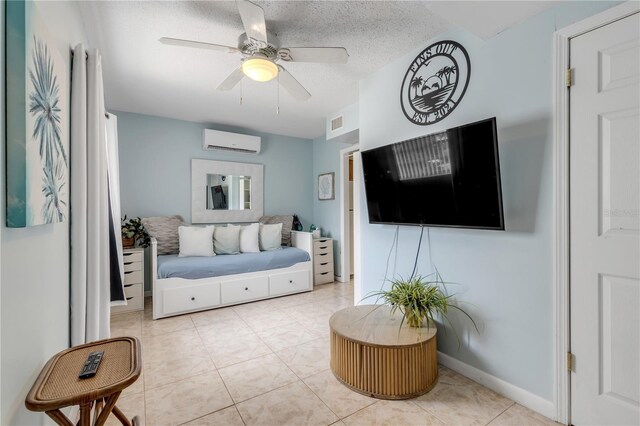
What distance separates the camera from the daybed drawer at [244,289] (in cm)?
344

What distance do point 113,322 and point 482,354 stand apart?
3.38 m

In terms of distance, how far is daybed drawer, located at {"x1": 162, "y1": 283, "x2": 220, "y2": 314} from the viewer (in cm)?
313

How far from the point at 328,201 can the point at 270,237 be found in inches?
47.6

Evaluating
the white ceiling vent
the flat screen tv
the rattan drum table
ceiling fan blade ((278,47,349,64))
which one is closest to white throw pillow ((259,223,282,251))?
the white ceiling vent

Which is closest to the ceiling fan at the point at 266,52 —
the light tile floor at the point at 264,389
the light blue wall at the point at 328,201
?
the light tile floor at the point at 264,389

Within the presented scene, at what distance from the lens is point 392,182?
90.4 inches

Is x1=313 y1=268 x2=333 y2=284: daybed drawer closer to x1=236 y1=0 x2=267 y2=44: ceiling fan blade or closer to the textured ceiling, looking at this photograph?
the textured ceiling

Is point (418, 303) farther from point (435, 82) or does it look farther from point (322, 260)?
point (322, 260)

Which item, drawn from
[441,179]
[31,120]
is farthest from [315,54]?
[31,120]

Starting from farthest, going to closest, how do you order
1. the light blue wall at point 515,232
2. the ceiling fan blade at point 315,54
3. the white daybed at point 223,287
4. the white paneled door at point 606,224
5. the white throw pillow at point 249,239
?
the white throw pillow at point 249,239 → the white daybed at point 223,287 → the ceiling fan blade at point 315,54 → the light blue wall at point 515,232 → the white paneled door at point 606,224

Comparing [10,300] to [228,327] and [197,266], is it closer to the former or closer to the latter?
[228,327]

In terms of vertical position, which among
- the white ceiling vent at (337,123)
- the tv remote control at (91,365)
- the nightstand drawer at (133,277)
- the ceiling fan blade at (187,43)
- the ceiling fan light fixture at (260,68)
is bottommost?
the nightstand drawer at (133,277)

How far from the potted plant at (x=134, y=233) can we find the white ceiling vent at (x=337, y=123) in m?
2.70

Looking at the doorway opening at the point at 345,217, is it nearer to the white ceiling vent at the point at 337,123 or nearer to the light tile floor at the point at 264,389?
the white ceiling vent at the point at 337,123
